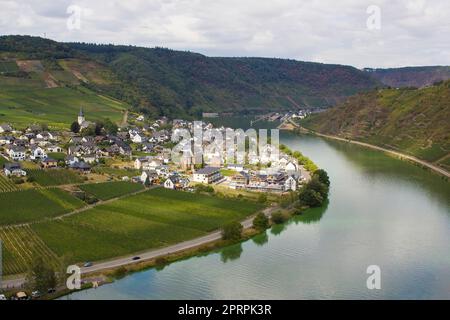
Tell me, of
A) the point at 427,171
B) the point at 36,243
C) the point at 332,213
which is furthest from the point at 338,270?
the point at 427,171

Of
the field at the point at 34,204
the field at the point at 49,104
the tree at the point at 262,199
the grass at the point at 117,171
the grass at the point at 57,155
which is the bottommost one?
the tree at the point at 262,199

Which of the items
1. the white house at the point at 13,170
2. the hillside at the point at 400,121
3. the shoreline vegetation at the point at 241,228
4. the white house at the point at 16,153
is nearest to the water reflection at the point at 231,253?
the shoreline vegetation at the point at 241,228

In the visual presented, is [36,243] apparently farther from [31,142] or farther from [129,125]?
[129,125]

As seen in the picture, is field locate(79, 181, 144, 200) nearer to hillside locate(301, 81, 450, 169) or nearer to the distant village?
the distant village

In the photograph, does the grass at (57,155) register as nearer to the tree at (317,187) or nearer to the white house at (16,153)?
the white house at (16,153)

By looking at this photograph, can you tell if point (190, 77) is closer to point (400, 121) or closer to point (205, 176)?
point (400, 121)

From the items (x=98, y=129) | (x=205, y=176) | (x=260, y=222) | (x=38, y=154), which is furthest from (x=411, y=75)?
(x=260, y=222)
